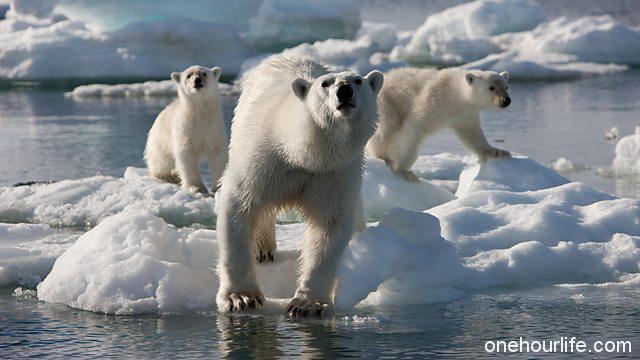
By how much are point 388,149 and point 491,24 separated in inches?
771

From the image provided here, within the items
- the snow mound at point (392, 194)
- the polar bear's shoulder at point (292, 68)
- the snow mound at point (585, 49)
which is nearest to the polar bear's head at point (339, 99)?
the polar bear's shoulder at point (292, 68)

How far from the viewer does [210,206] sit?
7395mm

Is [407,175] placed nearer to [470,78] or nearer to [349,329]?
[470,78]

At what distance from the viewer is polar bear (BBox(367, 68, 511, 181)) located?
789 centimetres

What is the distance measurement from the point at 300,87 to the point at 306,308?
0.95 meters

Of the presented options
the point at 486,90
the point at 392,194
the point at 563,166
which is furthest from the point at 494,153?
the point at 563,166

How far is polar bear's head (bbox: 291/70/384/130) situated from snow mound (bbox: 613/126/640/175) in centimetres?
553

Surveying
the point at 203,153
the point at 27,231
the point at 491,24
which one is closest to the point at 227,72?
the point at 491,24

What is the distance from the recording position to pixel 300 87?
13.9 feet

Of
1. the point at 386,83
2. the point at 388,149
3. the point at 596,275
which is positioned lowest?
the point at 596,275

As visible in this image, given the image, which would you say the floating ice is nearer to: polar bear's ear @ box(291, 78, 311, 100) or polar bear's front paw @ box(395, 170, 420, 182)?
polar bear's front paw @ box(395, 170, 420, 182)

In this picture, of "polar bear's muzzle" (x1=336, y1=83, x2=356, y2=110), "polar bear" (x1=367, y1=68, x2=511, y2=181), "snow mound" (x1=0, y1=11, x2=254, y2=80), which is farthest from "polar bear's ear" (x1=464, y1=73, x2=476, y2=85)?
"snow mound" (x1=0, y1=11, x2=254, y2=80)

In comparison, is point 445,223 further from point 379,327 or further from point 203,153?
point 203,153

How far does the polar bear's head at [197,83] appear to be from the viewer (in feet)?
26.5
